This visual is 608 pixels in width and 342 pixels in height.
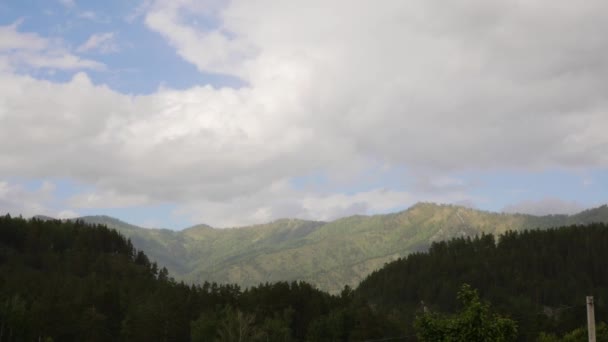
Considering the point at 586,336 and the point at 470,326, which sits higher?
the point at 470,326

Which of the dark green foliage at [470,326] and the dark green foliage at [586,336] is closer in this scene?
the dark green foliage at [470,326]

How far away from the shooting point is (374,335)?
185500mm

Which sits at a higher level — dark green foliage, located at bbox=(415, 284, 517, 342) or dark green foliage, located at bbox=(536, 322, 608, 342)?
dark green foliage, located at bbox=(415, 284, 517, 342)

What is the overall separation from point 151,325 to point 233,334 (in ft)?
107

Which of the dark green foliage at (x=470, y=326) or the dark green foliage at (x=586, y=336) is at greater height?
the dark green foliage at (x=470, y=326)

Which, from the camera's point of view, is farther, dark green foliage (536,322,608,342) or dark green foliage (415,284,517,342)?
dark green foliage (536,322,608,342)

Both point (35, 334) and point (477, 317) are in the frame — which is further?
point (35, 334)

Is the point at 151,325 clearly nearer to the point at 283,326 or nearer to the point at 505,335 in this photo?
the point at 283,326

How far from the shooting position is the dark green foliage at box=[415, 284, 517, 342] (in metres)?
39.0

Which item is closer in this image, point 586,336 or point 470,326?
point 470,326

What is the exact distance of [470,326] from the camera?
39156mm

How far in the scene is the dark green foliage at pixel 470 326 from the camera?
3897 centimetres

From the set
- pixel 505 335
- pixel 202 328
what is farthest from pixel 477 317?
pixel 202 328

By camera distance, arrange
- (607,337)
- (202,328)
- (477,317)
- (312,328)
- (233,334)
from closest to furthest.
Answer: (477,317), (607,337), (233,334), (202,328), (312,328)
